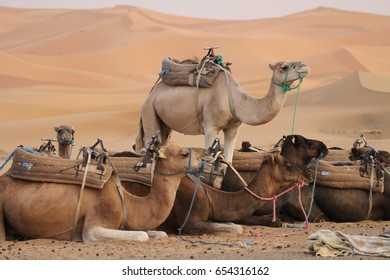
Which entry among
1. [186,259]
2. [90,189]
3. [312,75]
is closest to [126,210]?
[90,189]

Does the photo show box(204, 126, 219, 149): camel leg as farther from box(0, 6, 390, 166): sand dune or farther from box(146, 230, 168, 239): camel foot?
box(0, 6, 390, 166): sand dune

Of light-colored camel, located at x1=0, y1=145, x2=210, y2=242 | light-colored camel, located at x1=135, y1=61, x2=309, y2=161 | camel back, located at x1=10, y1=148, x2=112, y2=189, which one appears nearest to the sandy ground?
light-colored camel, located at x1=0, y1=145, x2=210, y2=242

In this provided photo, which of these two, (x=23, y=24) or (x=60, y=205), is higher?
(x=23, y=24)

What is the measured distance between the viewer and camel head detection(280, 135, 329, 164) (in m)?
11.5

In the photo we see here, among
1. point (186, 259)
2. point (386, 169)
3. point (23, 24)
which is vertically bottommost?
point (186, 259)

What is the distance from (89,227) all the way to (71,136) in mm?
3002

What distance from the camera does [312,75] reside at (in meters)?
60.9

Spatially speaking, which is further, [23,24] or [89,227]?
[23,24]

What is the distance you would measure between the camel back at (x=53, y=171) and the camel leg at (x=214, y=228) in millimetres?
1166

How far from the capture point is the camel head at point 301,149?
11.5 m

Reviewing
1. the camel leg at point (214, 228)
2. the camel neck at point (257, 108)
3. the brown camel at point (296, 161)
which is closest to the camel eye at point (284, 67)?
the camel neck at point (257, 108)
